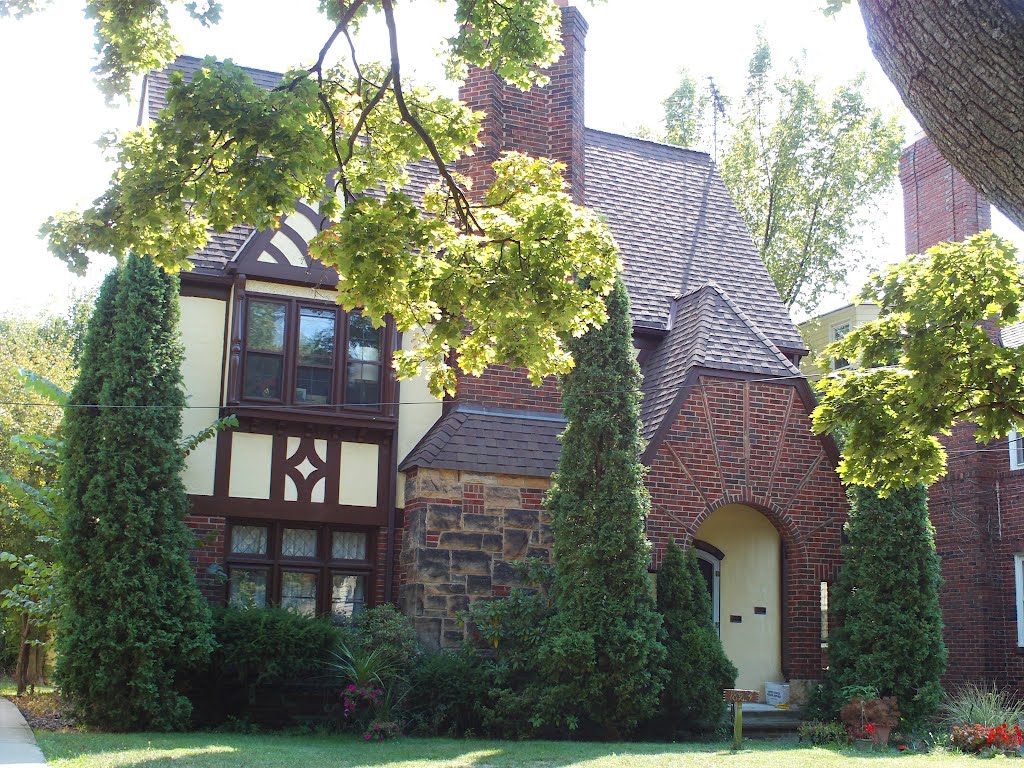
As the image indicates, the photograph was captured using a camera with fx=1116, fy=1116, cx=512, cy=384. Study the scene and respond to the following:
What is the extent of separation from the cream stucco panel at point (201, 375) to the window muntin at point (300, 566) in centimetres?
82

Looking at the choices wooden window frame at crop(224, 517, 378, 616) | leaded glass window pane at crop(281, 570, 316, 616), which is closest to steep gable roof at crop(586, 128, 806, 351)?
wooden window frame at crop(224, 517, 378, 616)

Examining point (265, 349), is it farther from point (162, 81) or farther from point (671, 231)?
point (671, 231)

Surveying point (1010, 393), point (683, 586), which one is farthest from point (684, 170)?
point (1010, 393)

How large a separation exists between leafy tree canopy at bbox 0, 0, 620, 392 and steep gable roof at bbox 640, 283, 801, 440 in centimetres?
571

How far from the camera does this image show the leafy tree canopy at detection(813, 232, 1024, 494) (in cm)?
861

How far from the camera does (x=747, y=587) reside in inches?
656

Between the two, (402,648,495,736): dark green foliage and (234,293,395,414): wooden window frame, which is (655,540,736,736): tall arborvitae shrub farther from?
(234,293,395,414): wooden window frame

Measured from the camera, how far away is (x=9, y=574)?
2109 cm

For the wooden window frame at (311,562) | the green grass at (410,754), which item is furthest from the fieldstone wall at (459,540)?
the green grass at (410,754)

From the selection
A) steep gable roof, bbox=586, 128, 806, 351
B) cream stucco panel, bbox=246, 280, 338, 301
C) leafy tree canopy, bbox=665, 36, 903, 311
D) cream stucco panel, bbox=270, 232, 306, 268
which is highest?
leafy tree canopy, bbox=665, 36, 903, 311

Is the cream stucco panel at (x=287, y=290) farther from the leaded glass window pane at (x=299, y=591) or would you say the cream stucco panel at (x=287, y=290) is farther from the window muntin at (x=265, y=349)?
the leaded glass window pane at (x=299, y=591)

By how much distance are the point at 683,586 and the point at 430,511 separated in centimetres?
337

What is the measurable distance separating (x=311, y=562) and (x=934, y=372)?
9.02 m

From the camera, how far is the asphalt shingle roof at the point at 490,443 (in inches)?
578
